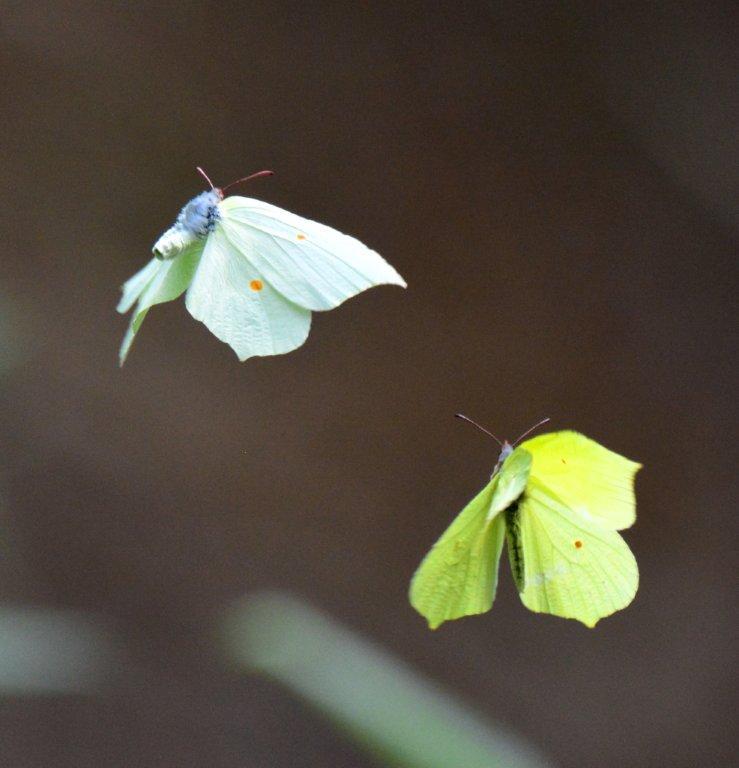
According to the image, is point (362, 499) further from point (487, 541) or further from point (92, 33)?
point (487, 541)

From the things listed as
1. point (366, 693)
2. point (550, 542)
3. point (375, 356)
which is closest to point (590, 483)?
point (550, 542)

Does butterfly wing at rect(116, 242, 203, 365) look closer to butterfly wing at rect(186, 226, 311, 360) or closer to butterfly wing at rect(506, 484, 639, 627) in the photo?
butterfly wing at rect(186, 226, 311, 360)

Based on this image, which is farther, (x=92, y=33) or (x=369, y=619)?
(x=369, y=619)

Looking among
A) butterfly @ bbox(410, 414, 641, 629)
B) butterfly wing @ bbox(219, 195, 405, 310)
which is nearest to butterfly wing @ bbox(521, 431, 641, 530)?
butterfly @ bbox(410, 414, 641, 629)

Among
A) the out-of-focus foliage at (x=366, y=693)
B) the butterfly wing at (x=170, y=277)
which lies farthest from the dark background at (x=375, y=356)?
the butterfly wing at (x=170, y=277)

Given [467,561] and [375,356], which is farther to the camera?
[375,356]

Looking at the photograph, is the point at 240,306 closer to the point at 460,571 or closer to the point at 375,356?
the point at 460,571

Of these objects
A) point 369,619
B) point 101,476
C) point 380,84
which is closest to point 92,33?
point 380,84

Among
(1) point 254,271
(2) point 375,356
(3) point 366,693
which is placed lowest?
(3) point 366,693
